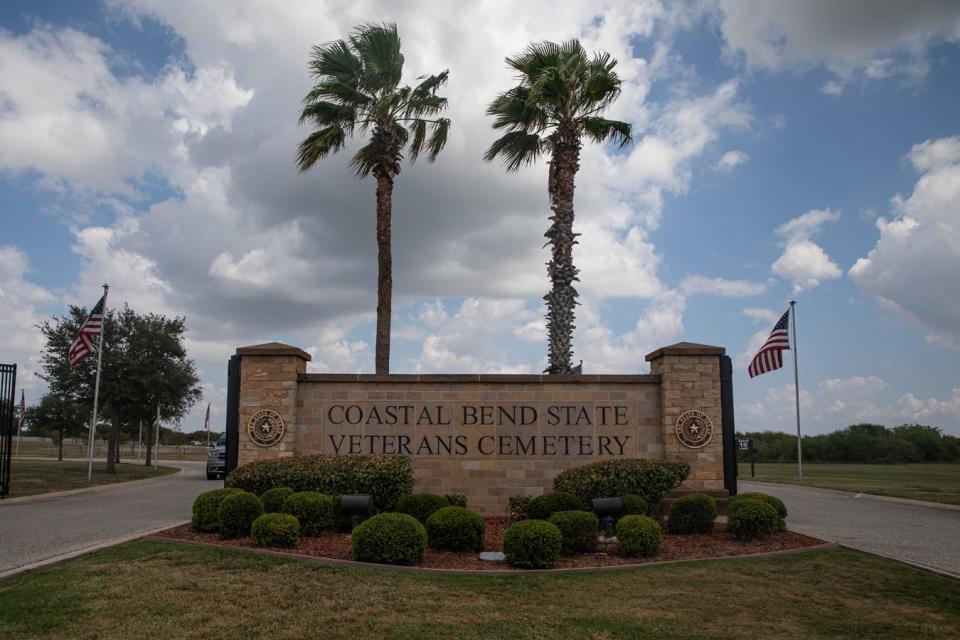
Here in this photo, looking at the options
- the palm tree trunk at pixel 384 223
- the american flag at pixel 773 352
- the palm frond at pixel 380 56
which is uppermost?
the palm frond at pixel 380 56

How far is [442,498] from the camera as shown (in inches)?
412

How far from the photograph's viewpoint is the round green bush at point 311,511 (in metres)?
9.60

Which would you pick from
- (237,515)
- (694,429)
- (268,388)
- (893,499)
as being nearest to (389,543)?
(237,515)

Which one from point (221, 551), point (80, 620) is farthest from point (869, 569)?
point (80, 620)

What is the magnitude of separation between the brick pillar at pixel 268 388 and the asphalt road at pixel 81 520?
1818 millimetres

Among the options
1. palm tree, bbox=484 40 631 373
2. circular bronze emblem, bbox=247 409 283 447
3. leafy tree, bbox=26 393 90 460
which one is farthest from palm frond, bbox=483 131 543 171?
leafy tree, bbox=26 393 90 460

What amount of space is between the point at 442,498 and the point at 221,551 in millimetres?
3285

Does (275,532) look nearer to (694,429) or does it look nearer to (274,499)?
(274,499)

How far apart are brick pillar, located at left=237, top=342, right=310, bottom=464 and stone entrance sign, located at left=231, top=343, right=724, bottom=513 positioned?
2 cm

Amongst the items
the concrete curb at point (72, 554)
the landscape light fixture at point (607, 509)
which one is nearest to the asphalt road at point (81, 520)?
the concrete curb at point (72, 554)

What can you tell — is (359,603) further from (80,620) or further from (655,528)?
(655,528)

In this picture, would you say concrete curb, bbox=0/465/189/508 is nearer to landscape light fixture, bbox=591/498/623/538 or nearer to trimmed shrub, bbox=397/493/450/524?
trimmed shrub, bbox=397/493/450/524

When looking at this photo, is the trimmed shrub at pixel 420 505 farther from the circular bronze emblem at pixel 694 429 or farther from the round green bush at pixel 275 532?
the circular bronze emblem at pixel 694 429

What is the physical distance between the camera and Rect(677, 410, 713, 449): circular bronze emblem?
12.5m
